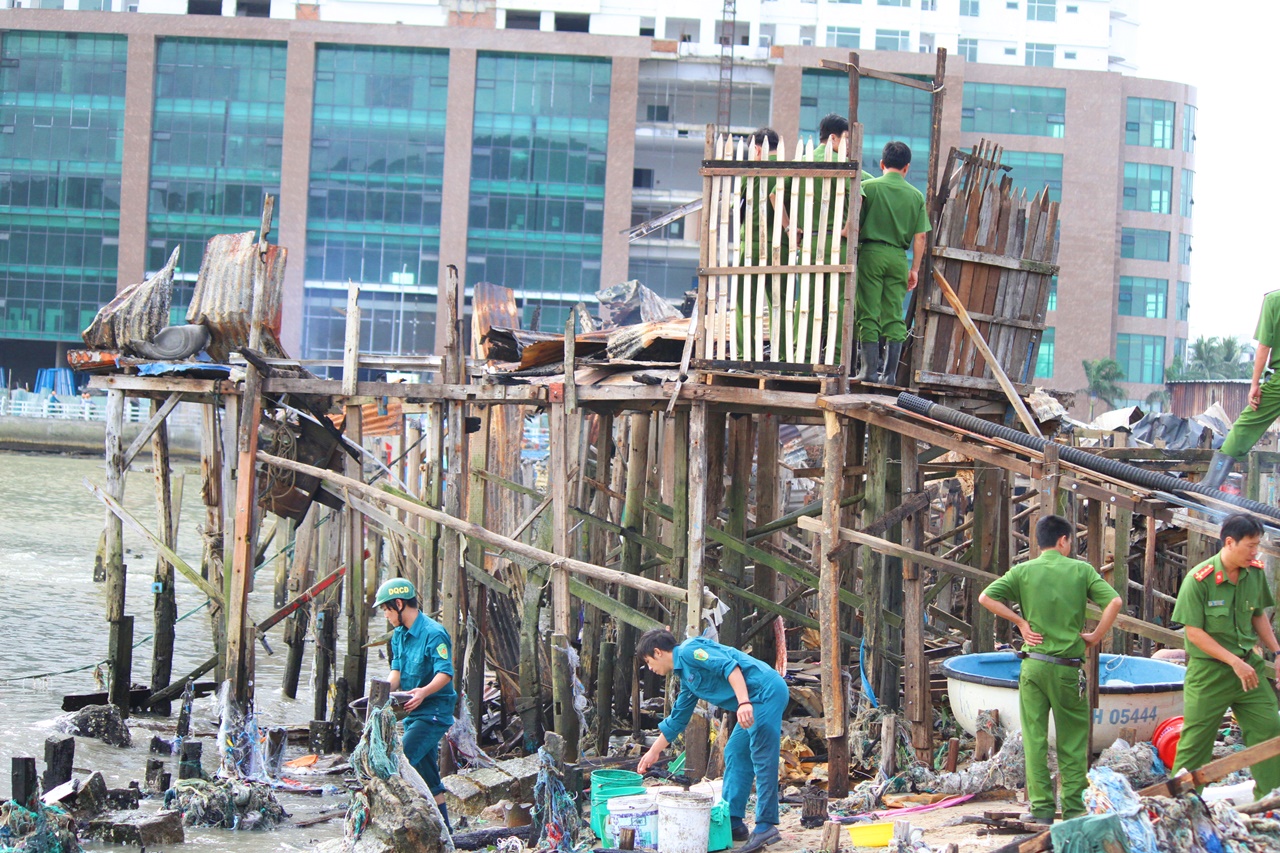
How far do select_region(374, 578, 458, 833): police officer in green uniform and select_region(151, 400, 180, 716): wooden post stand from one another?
19.5 ft

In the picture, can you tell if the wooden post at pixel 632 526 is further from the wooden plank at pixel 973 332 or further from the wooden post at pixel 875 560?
the wooden plank at pixel 973 332

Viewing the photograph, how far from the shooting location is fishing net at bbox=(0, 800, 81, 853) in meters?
8.43

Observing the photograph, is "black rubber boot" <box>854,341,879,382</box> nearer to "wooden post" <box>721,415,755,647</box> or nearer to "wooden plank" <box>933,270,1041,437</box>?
"wooden plank" <box>933,270,1041,437</box>

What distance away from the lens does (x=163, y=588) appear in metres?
13.9

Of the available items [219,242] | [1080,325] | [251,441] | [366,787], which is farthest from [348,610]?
[1080,325]

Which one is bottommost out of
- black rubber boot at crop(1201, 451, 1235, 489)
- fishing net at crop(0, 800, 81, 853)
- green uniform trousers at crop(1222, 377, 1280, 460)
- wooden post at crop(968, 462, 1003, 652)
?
fishing net at crop(0, 800, 81, 853)

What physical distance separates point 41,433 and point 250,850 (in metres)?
47.6

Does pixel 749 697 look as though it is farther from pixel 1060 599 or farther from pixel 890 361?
pixel 890 361

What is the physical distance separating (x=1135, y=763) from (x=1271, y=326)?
294cm

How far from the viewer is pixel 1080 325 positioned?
201ft

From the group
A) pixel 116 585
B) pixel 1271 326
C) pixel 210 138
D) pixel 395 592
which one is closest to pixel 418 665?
pixel 395 592

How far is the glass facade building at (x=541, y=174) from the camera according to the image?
5828 centimetres

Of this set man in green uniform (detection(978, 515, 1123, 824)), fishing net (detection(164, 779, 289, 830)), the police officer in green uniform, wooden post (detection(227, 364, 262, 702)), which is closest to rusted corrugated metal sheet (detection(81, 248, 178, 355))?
wooden post (detection(227, 364, 262, 702))

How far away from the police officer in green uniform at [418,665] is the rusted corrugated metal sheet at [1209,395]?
27.0m
